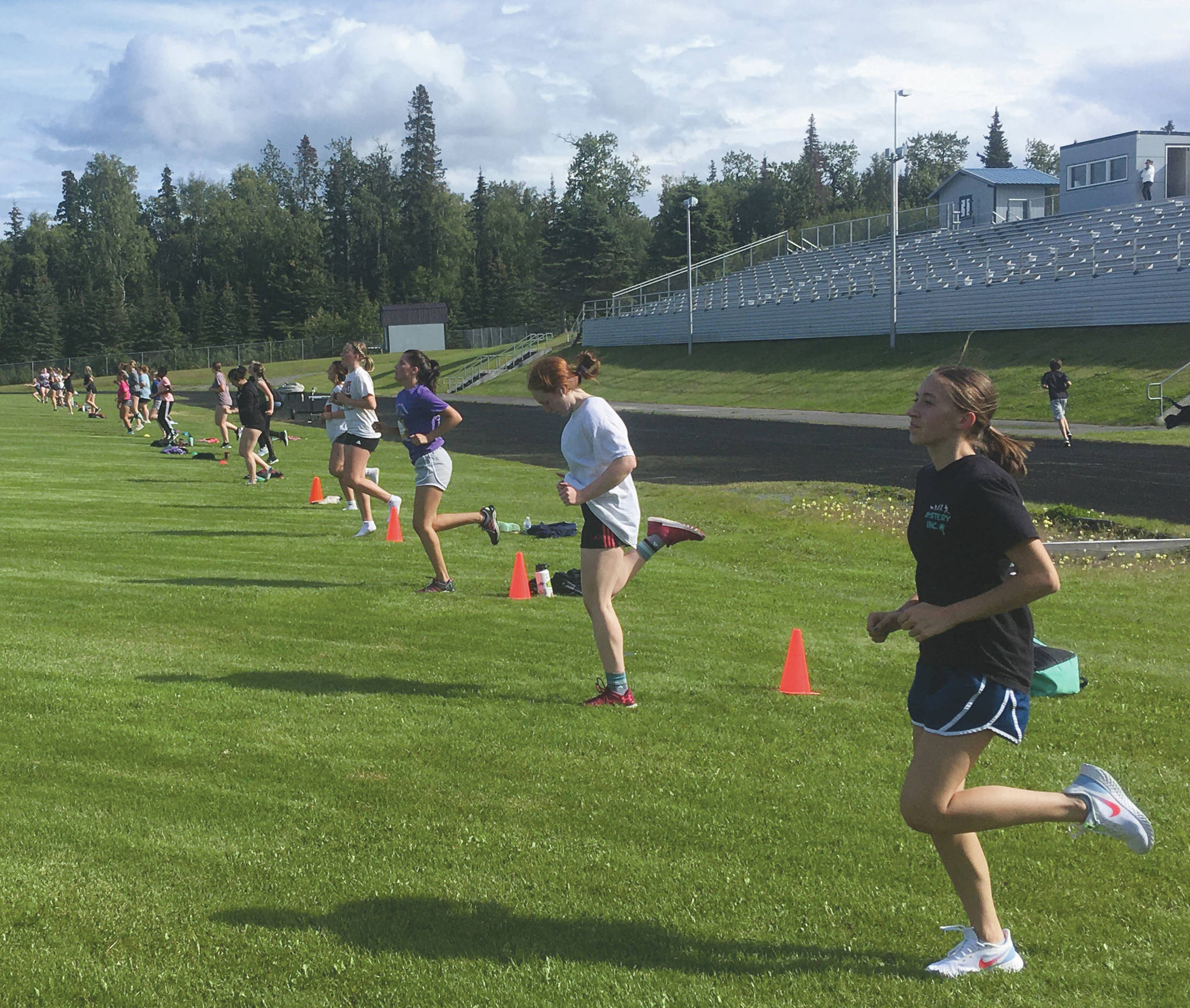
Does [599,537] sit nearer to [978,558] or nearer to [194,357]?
[978,558]

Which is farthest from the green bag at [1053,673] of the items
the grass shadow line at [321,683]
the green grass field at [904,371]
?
the green grass field at [904,371]

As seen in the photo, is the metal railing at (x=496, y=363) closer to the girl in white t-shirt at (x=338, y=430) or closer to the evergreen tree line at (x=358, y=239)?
the evergreen tree line at (x=358, y=239)

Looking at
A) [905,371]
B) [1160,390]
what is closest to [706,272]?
[905,371]

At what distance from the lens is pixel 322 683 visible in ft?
24.0

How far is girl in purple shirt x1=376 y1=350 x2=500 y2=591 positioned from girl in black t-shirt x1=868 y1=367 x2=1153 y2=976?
22.2 feet

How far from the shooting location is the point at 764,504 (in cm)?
1764

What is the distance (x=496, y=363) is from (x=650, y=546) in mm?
68320

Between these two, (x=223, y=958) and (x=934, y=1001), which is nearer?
(x=934, y=1001)

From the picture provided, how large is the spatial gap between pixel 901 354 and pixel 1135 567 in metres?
35.5

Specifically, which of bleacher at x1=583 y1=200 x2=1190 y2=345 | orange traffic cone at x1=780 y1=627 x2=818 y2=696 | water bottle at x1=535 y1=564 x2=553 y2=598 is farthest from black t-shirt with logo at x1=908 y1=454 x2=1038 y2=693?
bleacher at x1=583 y1=200 x2=1190 y2=345

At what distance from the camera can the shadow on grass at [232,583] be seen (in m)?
10.7

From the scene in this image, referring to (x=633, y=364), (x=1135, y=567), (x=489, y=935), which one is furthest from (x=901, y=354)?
(x=489, y=935)

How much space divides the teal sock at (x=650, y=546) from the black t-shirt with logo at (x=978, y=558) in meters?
3.67

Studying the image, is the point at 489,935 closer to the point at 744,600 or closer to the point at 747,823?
the point at 747,823
